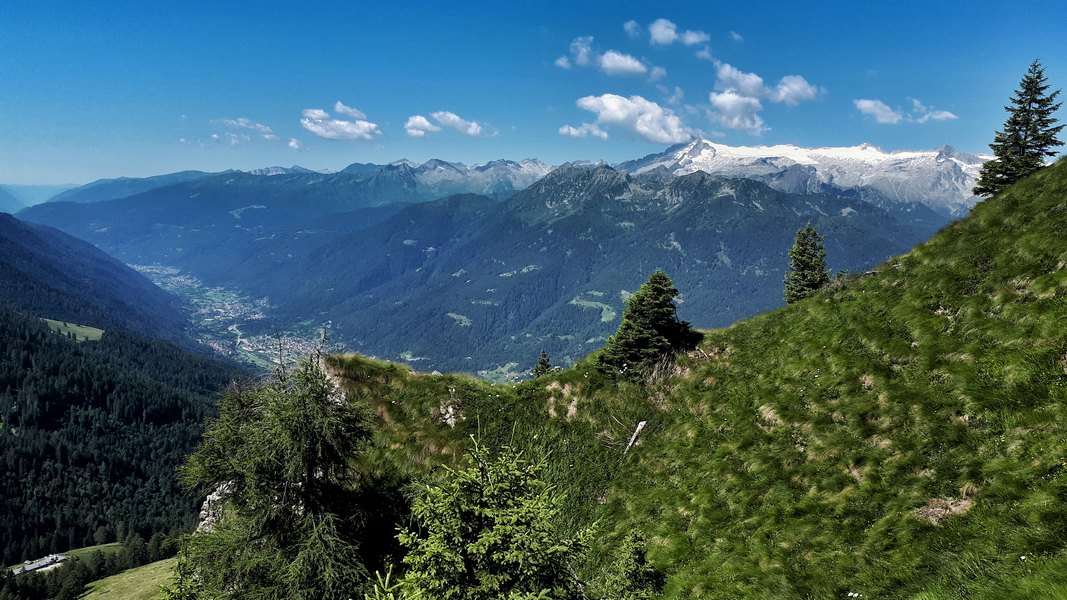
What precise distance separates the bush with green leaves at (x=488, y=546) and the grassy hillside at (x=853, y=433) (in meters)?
6.91

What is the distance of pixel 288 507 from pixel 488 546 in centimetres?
1045

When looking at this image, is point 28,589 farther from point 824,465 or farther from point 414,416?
point 824,465

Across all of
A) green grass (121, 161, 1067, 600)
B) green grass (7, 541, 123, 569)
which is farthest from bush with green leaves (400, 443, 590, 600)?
green grass (7, 541, 123, 569)

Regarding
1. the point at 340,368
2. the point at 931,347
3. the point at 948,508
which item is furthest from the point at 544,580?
the point at 340,368

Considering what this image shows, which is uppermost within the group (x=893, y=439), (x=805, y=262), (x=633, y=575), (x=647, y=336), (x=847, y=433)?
(x=805, y=262)

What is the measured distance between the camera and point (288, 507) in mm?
17625

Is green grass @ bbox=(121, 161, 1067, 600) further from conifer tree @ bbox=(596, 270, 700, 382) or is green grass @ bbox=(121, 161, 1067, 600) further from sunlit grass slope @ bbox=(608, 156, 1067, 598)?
conifer tree @ bbox=(596, 270, 700, 382)

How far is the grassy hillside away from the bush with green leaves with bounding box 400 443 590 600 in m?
6.91

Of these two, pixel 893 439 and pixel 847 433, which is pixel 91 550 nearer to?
pixel 847 433

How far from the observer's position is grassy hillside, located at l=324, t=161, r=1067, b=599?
12742 millimetres

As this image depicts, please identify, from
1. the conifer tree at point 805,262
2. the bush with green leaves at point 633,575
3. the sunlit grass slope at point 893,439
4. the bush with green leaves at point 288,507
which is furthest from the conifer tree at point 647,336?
the conifer tree at point 805,262

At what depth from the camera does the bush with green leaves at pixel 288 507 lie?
54.0 ft

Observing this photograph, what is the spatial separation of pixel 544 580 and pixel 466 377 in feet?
77.6

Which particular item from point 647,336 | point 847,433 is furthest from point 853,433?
point 647,336
